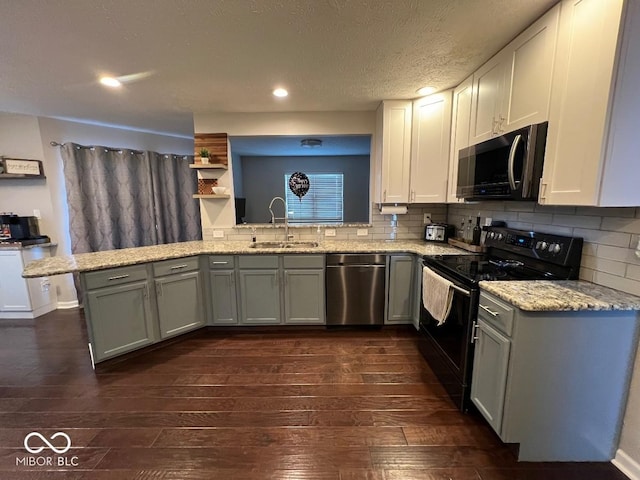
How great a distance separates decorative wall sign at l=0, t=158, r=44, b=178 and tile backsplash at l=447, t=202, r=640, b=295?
526 centimetres

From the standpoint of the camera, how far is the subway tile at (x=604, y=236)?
1.46 meters

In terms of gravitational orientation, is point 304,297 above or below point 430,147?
below

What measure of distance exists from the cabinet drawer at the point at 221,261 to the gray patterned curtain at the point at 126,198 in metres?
1.80

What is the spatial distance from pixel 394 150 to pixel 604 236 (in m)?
1.89

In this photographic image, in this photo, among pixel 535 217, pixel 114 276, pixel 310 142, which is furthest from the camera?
pixel 310 142

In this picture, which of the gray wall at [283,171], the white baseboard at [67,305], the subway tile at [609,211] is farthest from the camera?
the gray wall at [283,171]

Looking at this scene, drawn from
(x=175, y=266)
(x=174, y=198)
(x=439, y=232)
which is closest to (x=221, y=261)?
(x=175, y=266)

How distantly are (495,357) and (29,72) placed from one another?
386cm

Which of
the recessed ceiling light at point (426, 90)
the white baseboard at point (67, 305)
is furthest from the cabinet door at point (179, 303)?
the recessed ceiling light at point (426, 90)

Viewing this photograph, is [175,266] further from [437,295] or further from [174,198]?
[437,295]

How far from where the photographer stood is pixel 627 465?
146 cm

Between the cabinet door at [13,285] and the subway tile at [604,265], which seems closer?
the subway tile at [604,265]

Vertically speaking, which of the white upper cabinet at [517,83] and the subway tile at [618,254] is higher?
the white upper cabinet at [517,83]

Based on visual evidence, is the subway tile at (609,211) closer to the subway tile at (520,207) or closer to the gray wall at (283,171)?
the subway tile at (520,207)
